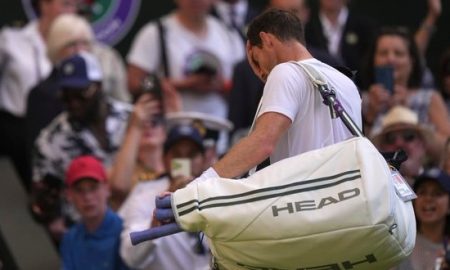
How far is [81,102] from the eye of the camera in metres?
9.18

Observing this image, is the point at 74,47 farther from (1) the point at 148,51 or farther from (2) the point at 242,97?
(2) the point at 242,97

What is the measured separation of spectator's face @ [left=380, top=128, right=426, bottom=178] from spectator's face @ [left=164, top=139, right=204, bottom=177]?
1098 mm

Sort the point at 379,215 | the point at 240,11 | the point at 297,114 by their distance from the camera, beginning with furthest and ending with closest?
the point at 240,11 < the point at 297,114 < the point at 379,215

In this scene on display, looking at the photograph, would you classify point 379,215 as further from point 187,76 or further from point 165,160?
point 187,76

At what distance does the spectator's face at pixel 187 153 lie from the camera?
8.52 meters

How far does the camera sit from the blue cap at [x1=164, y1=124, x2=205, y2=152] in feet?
28.1

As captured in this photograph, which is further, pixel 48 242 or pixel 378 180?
pixel 48 242

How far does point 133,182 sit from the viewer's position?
29.5ft

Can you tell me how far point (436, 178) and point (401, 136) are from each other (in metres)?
0.96

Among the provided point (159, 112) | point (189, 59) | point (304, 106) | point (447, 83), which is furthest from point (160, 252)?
point (447, 83)

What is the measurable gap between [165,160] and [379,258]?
3194 mm

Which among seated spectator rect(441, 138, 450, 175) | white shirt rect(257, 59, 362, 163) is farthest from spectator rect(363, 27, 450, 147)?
white shirt rect(257, 59, 362, 163)

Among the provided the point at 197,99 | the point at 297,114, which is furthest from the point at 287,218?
the point at 197,99

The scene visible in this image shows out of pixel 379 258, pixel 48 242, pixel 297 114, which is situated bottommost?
pixel 48 242
